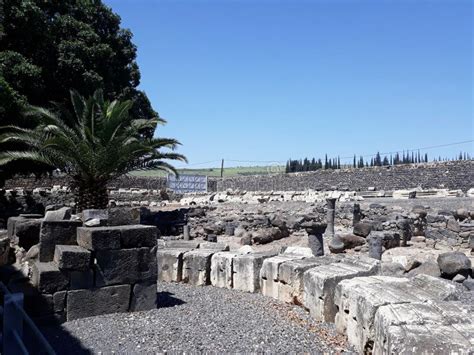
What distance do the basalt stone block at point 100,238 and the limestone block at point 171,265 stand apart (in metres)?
2.33

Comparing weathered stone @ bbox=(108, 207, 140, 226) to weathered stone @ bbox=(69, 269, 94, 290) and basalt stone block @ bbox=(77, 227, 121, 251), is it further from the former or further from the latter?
weathered stone @ bbox=(69, 269, 94, 290)

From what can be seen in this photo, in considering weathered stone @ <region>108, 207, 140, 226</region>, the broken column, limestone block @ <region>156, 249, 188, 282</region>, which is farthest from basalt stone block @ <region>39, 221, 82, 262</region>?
the broken column

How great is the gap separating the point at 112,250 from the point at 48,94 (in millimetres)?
14673

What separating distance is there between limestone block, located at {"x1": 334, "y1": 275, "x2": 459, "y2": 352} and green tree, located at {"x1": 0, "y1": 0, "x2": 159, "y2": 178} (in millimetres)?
12445

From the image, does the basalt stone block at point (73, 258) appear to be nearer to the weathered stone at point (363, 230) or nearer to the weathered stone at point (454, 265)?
the weathered stone at point (454, 265)

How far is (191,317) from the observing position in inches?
233

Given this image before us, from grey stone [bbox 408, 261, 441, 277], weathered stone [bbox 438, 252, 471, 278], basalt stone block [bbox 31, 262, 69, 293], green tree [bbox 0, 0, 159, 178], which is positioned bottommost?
grey stone [bbox 408, 261, 441, 277]

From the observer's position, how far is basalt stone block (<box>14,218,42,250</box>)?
6.98 meters

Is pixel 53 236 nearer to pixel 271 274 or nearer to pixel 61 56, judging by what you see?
pixel 271 274

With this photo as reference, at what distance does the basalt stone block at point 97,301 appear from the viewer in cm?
587

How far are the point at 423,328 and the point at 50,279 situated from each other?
4479 millimetres

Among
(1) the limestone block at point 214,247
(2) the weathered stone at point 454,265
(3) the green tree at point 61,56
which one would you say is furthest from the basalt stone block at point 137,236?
(3) the green tree at point 61,56

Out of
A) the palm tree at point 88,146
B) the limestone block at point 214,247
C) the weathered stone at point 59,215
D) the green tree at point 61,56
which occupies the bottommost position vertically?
the limestone block at point 214,247

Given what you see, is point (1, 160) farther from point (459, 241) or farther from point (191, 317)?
point (459, 241)
